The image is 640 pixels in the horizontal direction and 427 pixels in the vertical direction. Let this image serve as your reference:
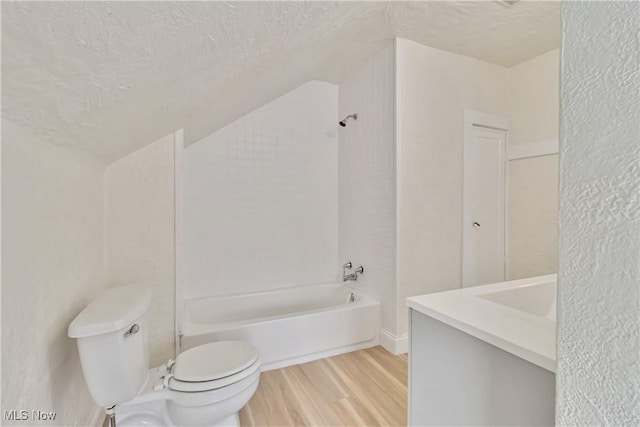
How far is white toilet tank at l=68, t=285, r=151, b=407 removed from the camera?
1061mm

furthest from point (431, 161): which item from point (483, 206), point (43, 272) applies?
point (43, 272)

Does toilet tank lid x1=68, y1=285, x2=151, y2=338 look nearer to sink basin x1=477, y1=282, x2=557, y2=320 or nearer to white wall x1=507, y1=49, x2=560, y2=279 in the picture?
sink basin x1=477, y1=282, x2=557, y2=320

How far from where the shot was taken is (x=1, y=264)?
2.51 feet

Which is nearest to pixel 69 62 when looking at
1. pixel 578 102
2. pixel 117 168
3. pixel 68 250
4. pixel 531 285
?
pixel 68 250

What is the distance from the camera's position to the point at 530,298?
1174mm

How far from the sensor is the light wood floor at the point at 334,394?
60.0 inches

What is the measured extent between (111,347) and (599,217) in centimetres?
152

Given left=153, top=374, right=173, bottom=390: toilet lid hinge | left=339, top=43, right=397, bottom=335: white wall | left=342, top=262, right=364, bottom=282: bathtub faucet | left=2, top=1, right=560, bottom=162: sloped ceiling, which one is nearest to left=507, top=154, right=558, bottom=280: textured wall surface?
left=2, top=1, right=560, bottom=162: sloped ceiling

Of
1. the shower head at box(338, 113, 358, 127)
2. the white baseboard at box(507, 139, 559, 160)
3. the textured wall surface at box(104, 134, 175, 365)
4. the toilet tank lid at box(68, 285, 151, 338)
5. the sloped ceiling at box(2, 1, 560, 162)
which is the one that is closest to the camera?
the sloped ceiling at box(2, 1, 560, 162)

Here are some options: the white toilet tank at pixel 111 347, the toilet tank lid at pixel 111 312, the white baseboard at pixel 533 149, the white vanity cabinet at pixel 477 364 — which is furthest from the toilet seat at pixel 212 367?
the white baseboard at pixel 533 149

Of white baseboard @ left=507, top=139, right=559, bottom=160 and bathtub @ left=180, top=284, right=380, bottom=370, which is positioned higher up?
white baseboard @ left=507, top=139, right=559, bottom=160

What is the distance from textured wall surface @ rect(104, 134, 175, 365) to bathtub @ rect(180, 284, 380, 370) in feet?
0.64

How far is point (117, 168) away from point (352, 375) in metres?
2.04

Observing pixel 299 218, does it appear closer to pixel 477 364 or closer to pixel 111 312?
pixel 111 312
